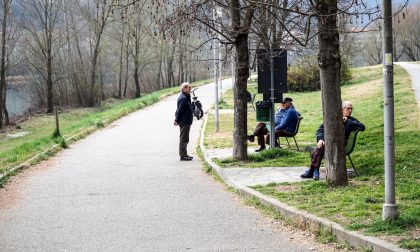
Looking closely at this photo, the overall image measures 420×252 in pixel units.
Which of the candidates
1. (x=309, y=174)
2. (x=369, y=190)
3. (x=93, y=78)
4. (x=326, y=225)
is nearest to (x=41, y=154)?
(x=309, y=174)

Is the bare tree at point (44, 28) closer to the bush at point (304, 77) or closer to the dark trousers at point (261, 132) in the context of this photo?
the bush at point (304, 77)

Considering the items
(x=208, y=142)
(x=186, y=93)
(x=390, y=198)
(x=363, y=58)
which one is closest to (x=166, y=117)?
(x=208, y=142)

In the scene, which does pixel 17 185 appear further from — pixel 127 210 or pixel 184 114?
pixel 184 114

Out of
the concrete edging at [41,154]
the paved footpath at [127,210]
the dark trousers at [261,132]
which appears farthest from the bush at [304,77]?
the dark trousers at [261,132]

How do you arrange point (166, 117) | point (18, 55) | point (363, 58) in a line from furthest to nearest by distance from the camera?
point (363, 58)
point (18, 55)
point (166, 117)

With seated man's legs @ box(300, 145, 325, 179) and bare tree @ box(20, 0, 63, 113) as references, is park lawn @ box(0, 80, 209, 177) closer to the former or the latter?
bare tree @ box(20, 0, 63, 113)

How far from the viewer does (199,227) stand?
7.78 meters

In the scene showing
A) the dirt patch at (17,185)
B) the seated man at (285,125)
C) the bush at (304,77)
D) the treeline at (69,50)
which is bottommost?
the dirt patch at (17,185)

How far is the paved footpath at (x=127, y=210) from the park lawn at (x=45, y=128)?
1.40 metres

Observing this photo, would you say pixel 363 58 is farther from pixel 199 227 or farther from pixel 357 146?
pixel 199 227

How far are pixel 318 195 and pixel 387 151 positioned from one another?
222cm

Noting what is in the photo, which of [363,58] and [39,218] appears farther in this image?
[363,58]

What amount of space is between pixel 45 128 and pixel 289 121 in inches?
872

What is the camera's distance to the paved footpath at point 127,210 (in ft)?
23.1
